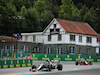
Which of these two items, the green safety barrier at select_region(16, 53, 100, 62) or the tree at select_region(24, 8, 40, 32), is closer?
the green safety barrier at select_region(16, 53, 100, 62)

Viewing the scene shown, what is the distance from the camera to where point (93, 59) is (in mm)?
56656

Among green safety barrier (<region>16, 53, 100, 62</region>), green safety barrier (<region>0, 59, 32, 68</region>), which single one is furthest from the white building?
green safety barrier (<region>0, 59, 32, 68</region>)

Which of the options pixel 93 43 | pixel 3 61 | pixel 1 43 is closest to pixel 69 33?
pixel 93 43

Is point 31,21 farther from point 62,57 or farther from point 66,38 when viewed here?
point 62,57

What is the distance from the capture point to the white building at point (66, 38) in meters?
66.8

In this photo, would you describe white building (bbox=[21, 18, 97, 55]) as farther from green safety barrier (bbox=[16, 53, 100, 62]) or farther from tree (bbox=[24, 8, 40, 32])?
tree (bbox=[24, 8, 40, 32])

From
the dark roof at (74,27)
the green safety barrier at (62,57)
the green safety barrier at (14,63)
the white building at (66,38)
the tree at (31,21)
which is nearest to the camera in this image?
the green safety barrier at (14,63)

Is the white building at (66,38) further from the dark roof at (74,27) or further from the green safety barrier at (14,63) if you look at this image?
the green safety barrier at (14,63)

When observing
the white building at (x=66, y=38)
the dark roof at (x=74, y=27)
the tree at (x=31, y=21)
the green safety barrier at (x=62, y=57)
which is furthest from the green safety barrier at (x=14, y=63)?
the tree at (x=31, y=21)

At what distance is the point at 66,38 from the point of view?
2638 inches

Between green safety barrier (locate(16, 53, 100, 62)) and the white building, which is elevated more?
the white building

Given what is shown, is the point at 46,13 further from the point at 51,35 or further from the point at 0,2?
the point at 51,35

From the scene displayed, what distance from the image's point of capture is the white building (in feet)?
219

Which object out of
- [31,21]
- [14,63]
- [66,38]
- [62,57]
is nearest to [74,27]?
[66,38]
